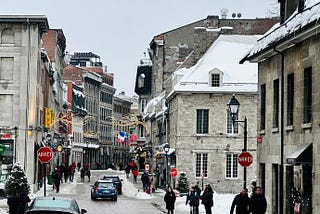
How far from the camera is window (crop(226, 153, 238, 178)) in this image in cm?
6059

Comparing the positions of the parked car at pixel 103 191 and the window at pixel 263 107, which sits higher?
the window at pixel 263 107

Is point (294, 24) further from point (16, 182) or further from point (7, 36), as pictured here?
point (7, 36)

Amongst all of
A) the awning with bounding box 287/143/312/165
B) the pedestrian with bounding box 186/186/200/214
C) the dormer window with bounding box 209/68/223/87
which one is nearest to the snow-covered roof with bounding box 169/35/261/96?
the dormer window with bounding box 209/68/223/87

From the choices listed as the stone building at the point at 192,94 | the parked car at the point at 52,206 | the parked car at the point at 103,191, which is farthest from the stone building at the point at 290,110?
the stone building at the point at 192,94

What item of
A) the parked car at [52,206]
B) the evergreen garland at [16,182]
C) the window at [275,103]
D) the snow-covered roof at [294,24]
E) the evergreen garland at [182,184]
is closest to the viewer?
the parked car at [52,206]

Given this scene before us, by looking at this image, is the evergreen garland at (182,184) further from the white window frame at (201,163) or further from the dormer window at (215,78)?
the dormer window at (215,78)

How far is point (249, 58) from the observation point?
34406 millimetres

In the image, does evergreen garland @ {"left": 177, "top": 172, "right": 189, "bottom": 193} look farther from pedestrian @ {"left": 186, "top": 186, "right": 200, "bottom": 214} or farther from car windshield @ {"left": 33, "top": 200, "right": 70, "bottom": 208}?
car windshield @ {"left": 33, "top": 200, "right": 70, "bottom": 208}

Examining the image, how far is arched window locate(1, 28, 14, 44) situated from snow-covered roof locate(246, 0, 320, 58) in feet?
90.8

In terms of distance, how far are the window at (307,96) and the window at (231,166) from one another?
32903mm

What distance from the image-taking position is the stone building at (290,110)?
87.4 feet

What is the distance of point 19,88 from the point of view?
190 feet

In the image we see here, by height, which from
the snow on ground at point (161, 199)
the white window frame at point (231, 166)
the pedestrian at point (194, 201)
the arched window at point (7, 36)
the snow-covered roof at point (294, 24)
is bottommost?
the snow on ground at point (161, 199)

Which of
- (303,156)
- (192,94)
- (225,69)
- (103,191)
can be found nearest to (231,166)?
(192,94)
